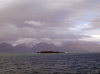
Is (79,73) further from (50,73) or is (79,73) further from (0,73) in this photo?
(0,73)

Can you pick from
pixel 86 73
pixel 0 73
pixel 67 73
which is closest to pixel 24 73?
Result: pixel 0 73

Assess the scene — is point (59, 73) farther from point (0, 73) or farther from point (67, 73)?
point (0, 73)

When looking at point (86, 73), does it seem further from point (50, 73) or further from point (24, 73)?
point (24, 73)

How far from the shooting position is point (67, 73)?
59.0 m

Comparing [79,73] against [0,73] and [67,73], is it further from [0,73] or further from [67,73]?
[0,73]

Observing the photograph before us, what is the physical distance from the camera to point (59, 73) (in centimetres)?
5841

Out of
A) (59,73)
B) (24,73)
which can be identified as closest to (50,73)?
(59,73)

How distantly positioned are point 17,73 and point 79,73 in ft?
59.7

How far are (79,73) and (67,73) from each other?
11.5 ft

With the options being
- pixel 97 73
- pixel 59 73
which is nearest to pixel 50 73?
pixel 59 73

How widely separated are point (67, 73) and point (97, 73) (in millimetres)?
8658

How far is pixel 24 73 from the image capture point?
58.6 metres

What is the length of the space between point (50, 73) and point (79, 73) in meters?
8.45

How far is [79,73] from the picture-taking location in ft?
191
